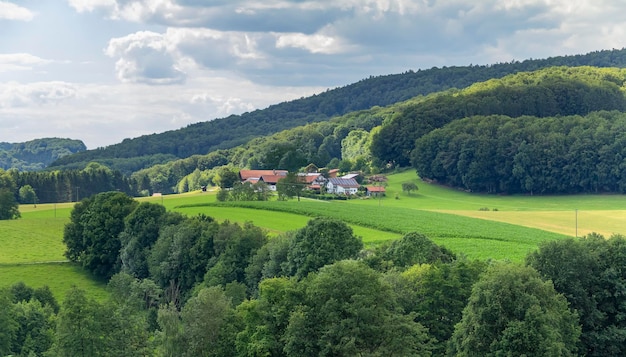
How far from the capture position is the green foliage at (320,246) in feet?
187

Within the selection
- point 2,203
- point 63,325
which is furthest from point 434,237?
point 2,203

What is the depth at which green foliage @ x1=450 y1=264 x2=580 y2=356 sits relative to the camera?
38000 millimetres

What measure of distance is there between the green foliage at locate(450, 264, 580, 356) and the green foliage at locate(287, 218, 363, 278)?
1729 centimetres

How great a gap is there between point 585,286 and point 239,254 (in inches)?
1183

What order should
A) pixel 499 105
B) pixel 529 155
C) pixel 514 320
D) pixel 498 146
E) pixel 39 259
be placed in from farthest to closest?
1. pixel 499 105
2. pixel 498 146
3. pixel 529 155
4. pixel 39 259
5. pixel 514 320

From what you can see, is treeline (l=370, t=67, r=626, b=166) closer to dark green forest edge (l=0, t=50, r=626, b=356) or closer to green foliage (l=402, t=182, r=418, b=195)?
green foliage (l=402, t=182, r=418, b=195)

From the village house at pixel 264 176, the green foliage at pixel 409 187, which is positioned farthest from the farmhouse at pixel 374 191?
the village house at pixel 264 176

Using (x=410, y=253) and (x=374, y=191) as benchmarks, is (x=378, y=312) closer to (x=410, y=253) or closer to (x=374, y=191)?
(x=410, y=253)

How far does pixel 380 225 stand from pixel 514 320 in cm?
4439

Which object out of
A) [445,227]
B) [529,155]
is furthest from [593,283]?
[529,155]

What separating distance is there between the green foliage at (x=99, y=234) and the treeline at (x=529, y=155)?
214ft

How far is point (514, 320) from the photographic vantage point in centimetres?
3894

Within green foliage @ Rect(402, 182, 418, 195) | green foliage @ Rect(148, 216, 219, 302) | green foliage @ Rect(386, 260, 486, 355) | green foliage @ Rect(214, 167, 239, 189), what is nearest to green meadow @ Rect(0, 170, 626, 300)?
green foliage @ Rect(148, 216, 219, 302)

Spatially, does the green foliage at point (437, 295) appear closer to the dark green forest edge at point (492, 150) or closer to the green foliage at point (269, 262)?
the green foliage at point (269, 262)
